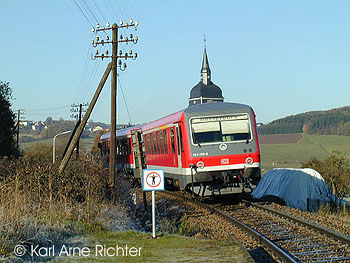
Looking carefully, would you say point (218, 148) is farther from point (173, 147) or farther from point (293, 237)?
point (293, 237)

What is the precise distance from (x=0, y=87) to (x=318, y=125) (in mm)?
85915

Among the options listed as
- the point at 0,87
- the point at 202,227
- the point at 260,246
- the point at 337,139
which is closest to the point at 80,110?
the point at 0,87

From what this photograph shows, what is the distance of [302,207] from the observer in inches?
1080

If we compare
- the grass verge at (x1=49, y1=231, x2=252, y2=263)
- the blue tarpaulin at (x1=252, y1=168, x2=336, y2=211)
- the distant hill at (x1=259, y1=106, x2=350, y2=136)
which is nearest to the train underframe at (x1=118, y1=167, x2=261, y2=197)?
the grass verge at (x1=49, y1=231, x2=252, y2=263)

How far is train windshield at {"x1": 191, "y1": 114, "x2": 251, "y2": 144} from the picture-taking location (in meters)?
16.6

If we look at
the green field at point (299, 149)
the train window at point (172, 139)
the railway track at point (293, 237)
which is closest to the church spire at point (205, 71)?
the green field at point (299, 149)

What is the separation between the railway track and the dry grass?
366 cm

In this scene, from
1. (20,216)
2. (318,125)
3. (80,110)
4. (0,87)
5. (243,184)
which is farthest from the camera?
(318,125)

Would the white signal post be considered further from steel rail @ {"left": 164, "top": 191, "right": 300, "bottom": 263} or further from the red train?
the red train

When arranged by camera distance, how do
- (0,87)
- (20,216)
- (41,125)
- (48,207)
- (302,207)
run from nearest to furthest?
(20,216) → (48,207) → (302,207) → (0,87) → (41,125)

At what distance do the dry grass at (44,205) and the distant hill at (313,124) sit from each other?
93543 millimetres

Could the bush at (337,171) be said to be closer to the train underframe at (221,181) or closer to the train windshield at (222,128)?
the train underframe at (221,181)

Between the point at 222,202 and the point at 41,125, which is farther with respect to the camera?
the point at 41,125

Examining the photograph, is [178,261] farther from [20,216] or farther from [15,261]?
[20,216]
